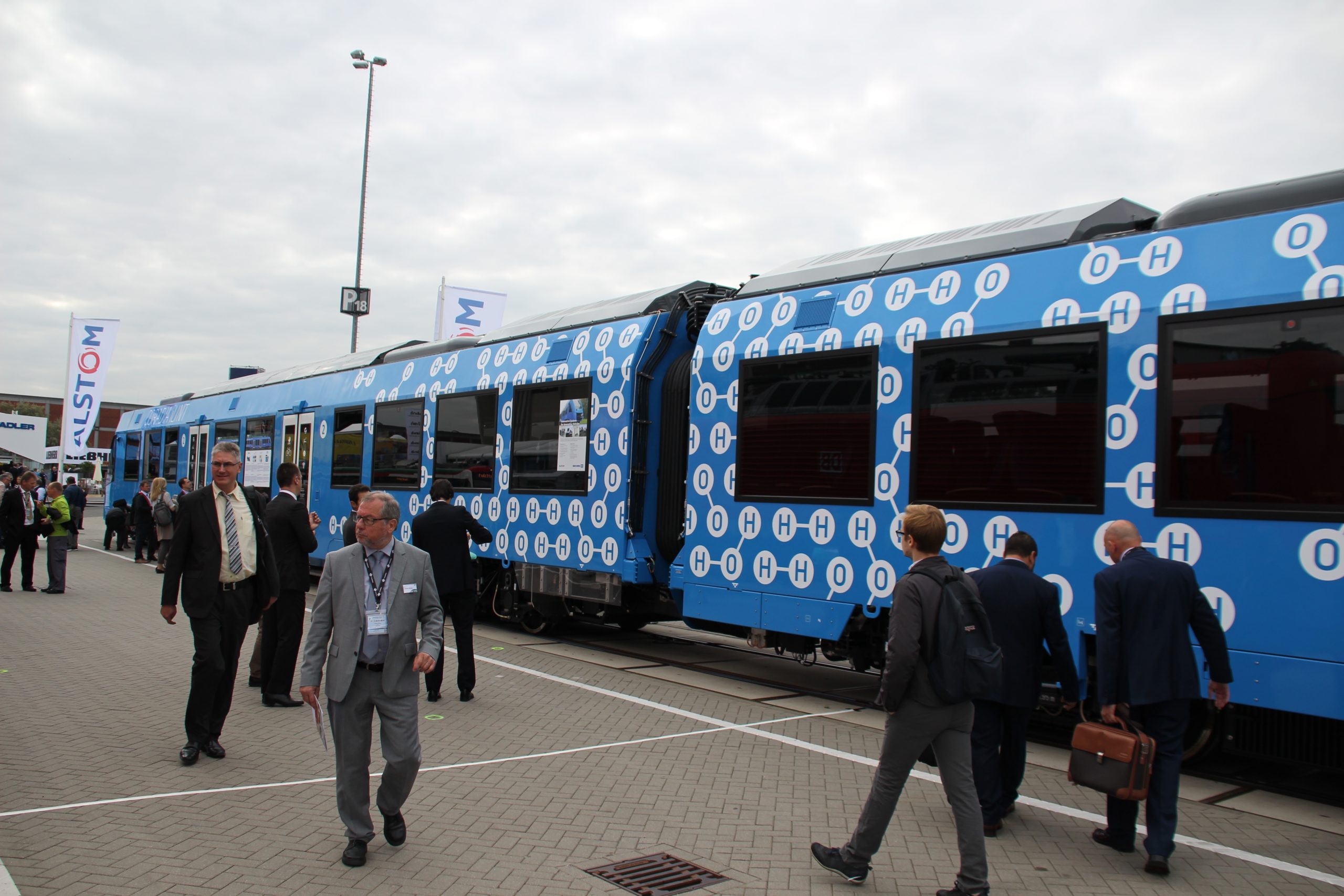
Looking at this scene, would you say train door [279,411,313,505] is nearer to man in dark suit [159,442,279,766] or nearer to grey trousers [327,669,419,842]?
man in dark suit [159,442,279,766]

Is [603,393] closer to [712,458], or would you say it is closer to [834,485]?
[712,458]

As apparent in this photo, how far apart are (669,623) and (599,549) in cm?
452

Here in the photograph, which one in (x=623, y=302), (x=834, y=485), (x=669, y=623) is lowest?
(x=669, y=623)

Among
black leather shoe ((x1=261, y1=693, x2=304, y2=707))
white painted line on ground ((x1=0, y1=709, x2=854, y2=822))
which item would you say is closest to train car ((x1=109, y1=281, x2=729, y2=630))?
white painted line on ground ((x1=0, y1=709, x2=854, y2=822))

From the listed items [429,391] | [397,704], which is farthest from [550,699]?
[429,391]

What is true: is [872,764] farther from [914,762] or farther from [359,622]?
[359,622]

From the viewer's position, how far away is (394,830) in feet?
15.7

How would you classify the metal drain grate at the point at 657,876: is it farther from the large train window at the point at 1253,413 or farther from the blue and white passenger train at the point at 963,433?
the large train window at the point at 1253,413

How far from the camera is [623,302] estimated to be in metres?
11.4

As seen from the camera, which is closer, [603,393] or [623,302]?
[603,393]

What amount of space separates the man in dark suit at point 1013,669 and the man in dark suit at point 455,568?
4.35 m

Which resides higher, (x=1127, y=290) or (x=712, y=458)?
(x=1127, y=290)

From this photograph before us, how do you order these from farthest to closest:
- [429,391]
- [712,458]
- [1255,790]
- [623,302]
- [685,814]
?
[429,391]
[623,302]
[712,458]
[1255,790]
[685,814]

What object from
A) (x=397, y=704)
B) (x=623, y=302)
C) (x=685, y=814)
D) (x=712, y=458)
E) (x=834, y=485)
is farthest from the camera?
(x=623, y=302)
